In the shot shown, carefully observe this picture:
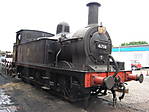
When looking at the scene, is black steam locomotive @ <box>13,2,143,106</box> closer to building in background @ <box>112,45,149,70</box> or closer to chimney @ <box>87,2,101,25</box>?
chimney @ <box>87,2,101,25</box>

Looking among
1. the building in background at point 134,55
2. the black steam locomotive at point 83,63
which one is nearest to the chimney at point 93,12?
the black steam locomotive at point 83,63

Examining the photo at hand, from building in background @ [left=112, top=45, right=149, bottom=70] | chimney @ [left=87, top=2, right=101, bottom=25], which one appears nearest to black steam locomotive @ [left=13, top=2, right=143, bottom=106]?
chimney @ [left=87, top=2, right=101, bottom=25]

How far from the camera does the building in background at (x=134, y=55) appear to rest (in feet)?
80.4

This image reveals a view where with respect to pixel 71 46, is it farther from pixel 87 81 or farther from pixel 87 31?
pixel 87 81

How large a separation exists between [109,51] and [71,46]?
142 cm

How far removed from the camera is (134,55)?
87.6 feet

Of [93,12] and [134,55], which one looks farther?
[134,55]

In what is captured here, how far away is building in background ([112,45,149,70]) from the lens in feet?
80.4

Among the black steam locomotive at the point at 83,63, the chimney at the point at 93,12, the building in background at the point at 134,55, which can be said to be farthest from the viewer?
the building in background at the point at 134,55

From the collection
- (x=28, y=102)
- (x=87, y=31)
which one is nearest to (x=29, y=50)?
(x=28, y=102)

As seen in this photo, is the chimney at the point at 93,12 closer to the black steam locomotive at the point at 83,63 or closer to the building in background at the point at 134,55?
the black steam locomotive at the point at 83,63

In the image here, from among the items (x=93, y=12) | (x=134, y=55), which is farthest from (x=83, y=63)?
(x=134, y=55)

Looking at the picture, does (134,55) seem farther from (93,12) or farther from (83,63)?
(83,63)

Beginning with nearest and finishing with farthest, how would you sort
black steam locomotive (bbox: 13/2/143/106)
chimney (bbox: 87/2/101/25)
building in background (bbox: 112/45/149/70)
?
black steam locomotive (bbox: 13/2/143/106), chimney (bbox: 87/2/101/25), building in background (bbox: 112/45/149/70)
